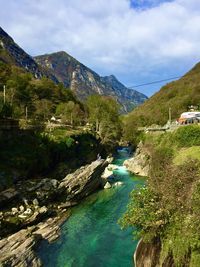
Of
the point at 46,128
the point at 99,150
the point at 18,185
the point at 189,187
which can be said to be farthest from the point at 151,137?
the point at 189,187

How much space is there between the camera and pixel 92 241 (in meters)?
33.0

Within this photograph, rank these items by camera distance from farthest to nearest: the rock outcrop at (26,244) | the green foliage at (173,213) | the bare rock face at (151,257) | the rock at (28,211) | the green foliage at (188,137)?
1. the green foliage at (188,137)
2. the rock at (28,211)
3. the rock outcrop at (26,244)
4. the bare rock face at (151,257)
5. the green foliage at (173,213)

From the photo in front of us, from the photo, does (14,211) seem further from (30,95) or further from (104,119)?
(30,95)

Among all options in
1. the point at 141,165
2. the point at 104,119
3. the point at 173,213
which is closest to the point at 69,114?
the point at 104,119

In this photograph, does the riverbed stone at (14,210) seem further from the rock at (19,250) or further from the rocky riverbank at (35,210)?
the rock at (19,250)

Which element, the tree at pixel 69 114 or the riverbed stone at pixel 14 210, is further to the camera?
the tree at pixel 69 114

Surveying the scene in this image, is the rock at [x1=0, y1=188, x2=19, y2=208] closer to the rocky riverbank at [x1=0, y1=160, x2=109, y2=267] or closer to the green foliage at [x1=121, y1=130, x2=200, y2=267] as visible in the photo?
the rocky riverbank at [x1=0, y1=160, x2=109, y2=267]

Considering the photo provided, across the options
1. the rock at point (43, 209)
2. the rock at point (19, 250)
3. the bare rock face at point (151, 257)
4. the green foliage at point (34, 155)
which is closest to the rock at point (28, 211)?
the rock at point (43, 209)

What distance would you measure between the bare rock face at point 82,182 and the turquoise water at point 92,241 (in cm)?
205

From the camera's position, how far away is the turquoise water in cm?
2834

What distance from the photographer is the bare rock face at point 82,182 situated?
47.9m

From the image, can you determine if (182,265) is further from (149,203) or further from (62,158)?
(62,158)

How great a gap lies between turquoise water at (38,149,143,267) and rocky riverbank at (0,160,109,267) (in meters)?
1.40

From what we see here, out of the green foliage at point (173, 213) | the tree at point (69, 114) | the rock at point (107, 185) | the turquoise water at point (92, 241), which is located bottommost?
the turquoise water at point (92, 241)
